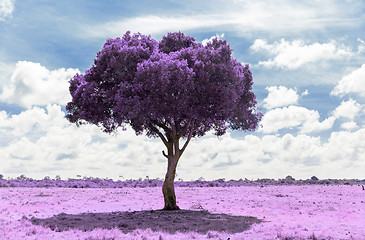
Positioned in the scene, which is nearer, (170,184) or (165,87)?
(165,87)

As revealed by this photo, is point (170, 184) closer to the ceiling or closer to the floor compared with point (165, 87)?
closer to the floor

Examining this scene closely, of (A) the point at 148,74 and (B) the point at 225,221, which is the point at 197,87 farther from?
(B) the point at 225,221

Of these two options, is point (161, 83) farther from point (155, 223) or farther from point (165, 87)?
point (155, 223)

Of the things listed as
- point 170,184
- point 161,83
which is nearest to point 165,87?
point 161,83

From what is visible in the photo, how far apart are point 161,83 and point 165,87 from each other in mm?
435

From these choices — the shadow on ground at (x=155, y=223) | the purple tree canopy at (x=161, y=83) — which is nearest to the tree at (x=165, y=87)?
the purple tree canopy at (x=161, y=83)

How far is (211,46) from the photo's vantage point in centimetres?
3241

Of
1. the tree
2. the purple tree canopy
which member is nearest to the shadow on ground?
the tree

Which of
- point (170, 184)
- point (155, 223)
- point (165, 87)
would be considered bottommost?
point (155, 223)

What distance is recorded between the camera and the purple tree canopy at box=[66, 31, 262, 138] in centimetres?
2855

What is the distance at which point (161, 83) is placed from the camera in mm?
28141

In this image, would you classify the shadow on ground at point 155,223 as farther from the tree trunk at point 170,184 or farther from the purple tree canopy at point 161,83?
the purple tree canopy at point 161,83

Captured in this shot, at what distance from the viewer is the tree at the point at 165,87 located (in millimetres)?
28609

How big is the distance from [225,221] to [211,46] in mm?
14877
